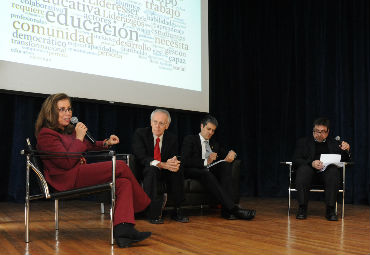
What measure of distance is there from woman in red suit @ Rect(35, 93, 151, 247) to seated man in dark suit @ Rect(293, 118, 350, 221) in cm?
165

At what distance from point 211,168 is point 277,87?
246 centimetres

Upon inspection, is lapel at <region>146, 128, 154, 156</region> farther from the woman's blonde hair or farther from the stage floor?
the woman's blonde hair

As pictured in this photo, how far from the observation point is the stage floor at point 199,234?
226 centimetres

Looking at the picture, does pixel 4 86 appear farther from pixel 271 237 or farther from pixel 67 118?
pixel 271 237

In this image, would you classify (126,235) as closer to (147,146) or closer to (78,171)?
(78,171)

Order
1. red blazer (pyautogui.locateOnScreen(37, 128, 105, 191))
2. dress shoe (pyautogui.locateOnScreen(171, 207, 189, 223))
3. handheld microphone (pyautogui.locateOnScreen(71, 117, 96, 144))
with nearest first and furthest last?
red blazer (pyautogui.locateOnScreen(37, 128, 105, 191))
handheld microphone (pyautogui.locateOnScreen(71, 117, 96, 144))
dress shoe (pyautogui.locateOnScreen(171, 207, 189, 223))

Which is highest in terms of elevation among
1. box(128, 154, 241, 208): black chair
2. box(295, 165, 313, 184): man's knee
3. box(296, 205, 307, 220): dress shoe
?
box(295, 165, 313, 184): man's knee

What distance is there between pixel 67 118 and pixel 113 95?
1664 mm

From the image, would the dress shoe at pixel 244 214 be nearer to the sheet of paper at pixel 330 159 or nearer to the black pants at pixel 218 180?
the black pants at pixel 218 180

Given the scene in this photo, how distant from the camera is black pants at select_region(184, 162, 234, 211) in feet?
11.6

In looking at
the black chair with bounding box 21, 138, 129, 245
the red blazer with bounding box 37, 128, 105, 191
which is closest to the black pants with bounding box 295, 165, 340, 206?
the black chair with bounding box 21, 138, 129, 245

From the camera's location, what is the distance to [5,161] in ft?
14.3

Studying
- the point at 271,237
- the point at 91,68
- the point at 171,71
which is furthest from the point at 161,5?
the point at 271,237

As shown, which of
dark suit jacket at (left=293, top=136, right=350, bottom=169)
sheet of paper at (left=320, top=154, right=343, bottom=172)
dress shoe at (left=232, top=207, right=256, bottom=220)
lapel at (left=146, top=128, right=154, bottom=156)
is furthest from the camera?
dark suit jacket at (left=293, top=136, right=350, bottom=169)
